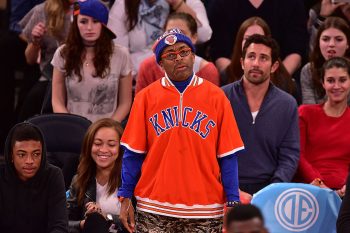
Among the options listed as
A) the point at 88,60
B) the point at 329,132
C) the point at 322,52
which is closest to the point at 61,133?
the point at 88,60

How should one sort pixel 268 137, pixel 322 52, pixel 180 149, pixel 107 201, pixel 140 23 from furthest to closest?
1. pixel 140 23
2. pixel 322 52
3. pixel 268 137
4. pixel 107 201
5. pixel 180 149

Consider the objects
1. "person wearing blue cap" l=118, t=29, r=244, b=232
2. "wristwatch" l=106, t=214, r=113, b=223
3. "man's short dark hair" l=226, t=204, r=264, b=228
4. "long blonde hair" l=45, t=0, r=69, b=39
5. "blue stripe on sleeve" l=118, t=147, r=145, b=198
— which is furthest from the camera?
"long blonde hair" l=45, t=0, r=69, b=39

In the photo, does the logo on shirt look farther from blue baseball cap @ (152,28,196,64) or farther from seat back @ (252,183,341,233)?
blue baseball cap @ (152,28,196,64)

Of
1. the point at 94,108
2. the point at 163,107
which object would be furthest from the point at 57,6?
the point at 163,107

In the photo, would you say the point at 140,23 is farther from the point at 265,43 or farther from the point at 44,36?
the point at 265,43

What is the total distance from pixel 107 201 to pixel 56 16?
2056 millimetres

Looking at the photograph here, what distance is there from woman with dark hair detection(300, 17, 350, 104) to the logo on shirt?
1.80 meters

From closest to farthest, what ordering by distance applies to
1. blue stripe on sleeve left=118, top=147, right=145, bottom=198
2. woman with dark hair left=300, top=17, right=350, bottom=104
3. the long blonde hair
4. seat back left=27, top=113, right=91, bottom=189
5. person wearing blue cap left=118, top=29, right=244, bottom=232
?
person wearing blue cap left=118, top=29, right=244, bottom=232, blue stripe on sleeve left=118, top=147, right=145, bottom=198, seat back left=27, top=113, right=91, bottom=189, woman with dark hair left=300, top=17, right=350, bottom=104, the long blonde hair

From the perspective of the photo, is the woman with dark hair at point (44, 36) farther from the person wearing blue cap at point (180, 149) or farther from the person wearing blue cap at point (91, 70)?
the person wearing blue cap at point (180, 149)

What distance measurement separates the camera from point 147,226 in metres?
4.89

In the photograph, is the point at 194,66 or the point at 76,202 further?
the point at 194,66

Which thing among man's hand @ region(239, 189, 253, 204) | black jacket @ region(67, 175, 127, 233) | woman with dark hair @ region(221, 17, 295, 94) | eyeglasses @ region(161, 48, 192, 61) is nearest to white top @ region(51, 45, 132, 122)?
woman with dark hair @ region(221, 17, 295, 94)

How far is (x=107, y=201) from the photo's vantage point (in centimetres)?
579

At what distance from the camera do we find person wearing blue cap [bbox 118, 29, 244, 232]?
15.7 feet
